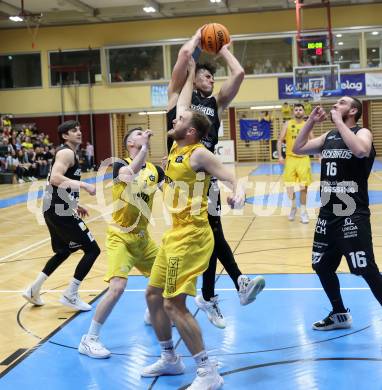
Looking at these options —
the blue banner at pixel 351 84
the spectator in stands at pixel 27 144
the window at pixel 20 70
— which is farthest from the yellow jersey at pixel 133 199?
the window at pixel 20 70

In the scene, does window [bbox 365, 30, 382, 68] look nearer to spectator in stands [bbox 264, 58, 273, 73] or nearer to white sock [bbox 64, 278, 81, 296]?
spectator in stands [bbox 264, 58, 273, 73]

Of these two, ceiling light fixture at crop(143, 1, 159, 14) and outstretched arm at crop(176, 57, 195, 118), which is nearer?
outstretched arm at crop(176, 57, 195, 118)

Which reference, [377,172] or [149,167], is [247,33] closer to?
A: [377,172]

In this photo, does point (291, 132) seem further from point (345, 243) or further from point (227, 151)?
point (227, 151)

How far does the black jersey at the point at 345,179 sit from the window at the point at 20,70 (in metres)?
26.6

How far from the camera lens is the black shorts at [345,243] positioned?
4.34 metres

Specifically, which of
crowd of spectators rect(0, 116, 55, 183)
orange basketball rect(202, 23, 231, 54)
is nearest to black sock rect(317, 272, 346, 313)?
orange basketball rect(202, 23, 231, 54)

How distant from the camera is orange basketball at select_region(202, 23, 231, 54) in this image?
14.7ft

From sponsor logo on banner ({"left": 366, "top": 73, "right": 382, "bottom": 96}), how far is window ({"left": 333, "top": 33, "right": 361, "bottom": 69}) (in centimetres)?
75

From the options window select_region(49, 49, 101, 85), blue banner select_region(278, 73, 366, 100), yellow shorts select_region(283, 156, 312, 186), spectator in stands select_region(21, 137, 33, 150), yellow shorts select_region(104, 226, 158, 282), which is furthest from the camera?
window select_region(49, 49, 101, 85)

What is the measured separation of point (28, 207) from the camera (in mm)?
14617

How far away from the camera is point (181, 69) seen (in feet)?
14.6

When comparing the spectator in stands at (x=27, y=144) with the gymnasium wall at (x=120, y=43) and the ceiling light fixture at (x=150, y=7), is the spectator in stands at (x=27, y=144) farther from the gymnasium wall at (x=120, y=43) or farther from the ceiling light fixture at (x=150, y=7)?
the ceiling light fixture at (x=150, y=7)

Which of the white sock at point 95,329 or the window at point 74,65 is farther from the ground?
the window at point 74,65
